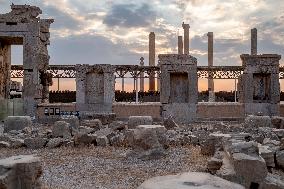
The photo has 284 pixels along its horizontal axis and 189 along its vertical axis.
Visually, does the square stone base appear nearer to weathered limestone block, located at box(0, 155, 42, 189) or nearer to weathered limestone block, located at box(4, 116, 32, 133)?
weathered limestone block, located at box(4, 116, 32, 133)

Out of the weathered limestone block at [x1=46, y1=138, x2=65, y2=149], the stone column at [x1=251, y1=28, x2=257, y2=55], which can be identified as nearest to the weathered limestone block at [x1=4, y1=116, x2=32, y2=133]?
the weathered limestone block at [x1=46, y1=138, x2=65, y2=149]

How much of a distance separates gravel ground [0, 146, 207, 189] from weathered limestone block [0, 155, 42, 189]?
93 cm

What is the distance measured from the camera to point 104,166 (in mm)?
7902

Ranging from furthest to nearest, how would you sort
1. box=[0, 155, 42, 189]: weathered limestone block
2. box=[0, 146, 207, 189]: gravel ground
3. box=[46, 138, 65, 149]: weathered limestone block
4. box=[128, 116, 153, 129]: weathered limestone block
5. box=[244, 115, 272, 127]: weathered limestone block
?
box=[244, 115, 272, 127]: weathered limestone block, box=[128, 116, 153, 129]: weathered limestone block, box=[46, 138, 65, 149]: weathered limestone block, box=[0, 146, 207, 189]: gravel ground, box=[0, 155, 42, 189]: weathered limestone block

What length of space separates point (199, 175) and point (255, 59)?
1616cm

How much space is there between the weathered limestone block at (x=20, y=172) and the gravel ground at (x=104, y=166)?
0.93 metres

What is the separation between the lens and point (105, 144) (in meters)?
10.8

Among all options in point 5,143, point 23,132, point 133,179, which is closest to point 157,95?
point 23,132

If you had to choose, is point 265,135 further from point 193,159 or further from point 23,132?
point 23,132

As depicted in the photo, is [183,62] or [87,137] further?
[183,62]

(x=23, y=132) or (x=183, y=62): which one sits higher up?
(x=183, y=62)

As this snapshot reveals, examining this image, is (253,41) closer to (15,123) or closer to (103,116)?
(103,116)

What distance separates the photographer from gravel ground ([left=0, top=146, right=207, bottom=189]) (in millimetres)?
6441

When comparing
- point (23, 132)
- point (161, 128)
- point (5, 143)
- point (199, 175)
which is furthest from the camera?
point (23, 132)
